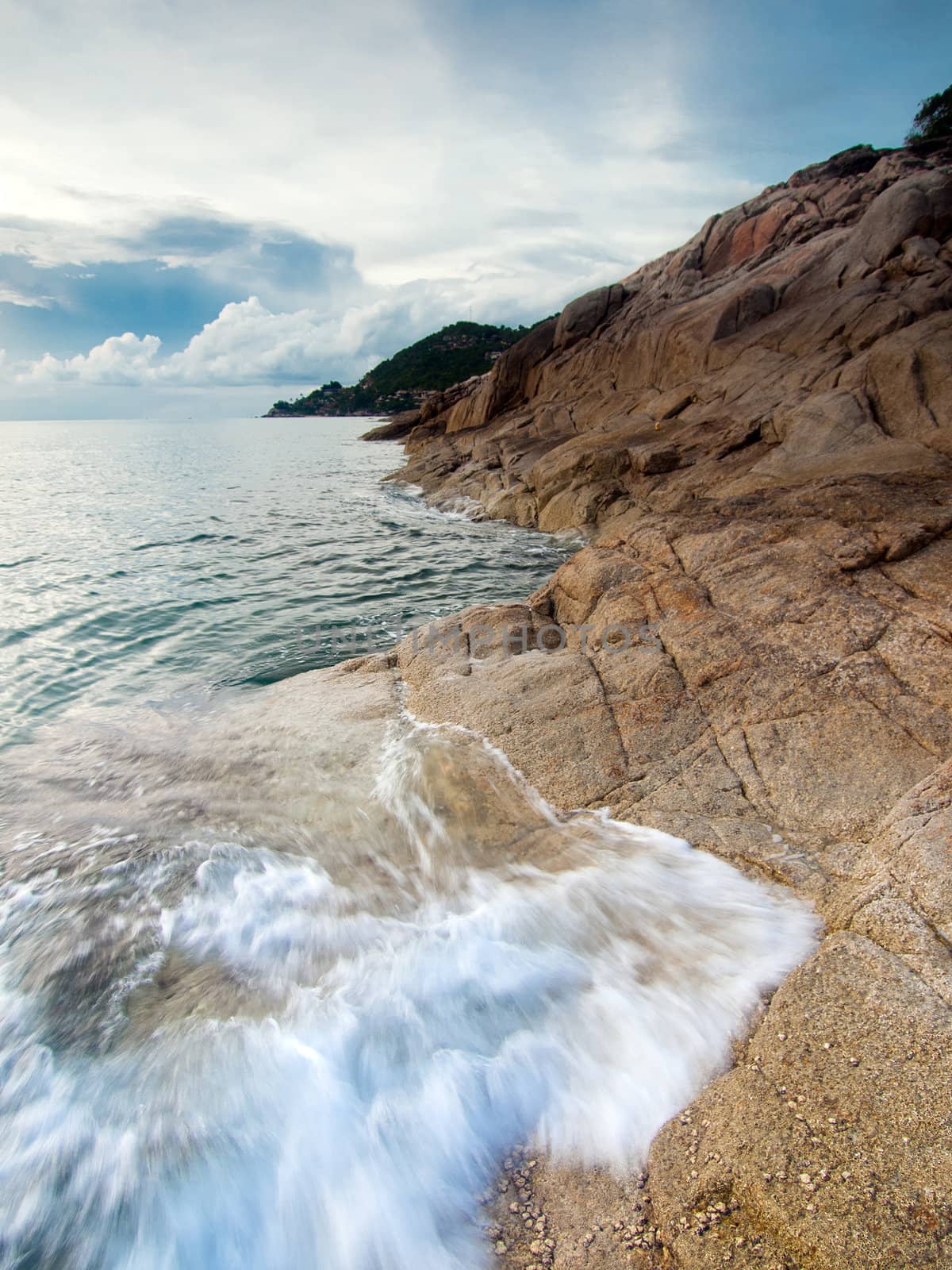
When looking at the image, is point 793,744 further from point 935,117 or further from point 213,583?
point 935,117

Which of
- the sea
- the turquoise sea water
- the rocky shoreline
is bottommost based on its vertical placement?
the turquoise sea water

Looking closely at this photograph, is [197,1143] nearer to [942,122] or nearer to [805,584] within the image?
[805,584]

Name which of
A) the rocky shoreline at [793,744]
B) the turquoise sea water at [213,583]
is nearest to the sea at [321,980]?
the rocky shoreline at [793,744]

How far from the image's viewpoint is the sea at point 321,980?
260 cm

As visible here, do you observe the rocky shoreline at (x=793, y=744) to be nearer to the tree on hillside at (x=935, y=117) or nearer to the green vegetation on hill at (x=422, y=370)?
the tree on hillside at (x=935, y=117)

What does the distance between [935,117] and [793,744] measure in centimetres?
5270

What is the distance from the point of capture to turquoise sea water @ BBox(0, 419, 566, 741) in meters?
8.94

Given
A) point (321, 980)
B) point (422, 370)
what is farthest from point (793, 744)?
point (422, 370)

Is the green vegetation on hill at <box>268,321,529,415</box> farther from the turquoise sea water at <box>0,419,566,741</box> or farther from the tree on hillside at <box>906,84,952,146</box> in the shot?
the turquoise sea water at <box>0,419,566,741</box>

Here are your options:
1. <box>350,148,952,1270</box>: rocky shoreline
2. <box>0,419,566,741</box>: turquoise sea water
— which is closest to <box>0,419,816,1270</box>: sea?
<box>350,148,952,1270</box>: rocky shoreline

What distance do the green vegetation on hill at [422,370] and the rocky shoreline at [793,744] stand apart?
89286 mm

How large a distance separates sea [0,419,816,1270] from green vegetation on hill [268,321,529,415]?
317 feet

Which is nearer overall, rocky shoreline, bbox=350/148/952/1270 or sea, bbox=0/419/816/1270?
rocky shoreline, bbox=350/148/952/1270

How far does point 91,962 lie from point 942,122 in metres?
54.3
